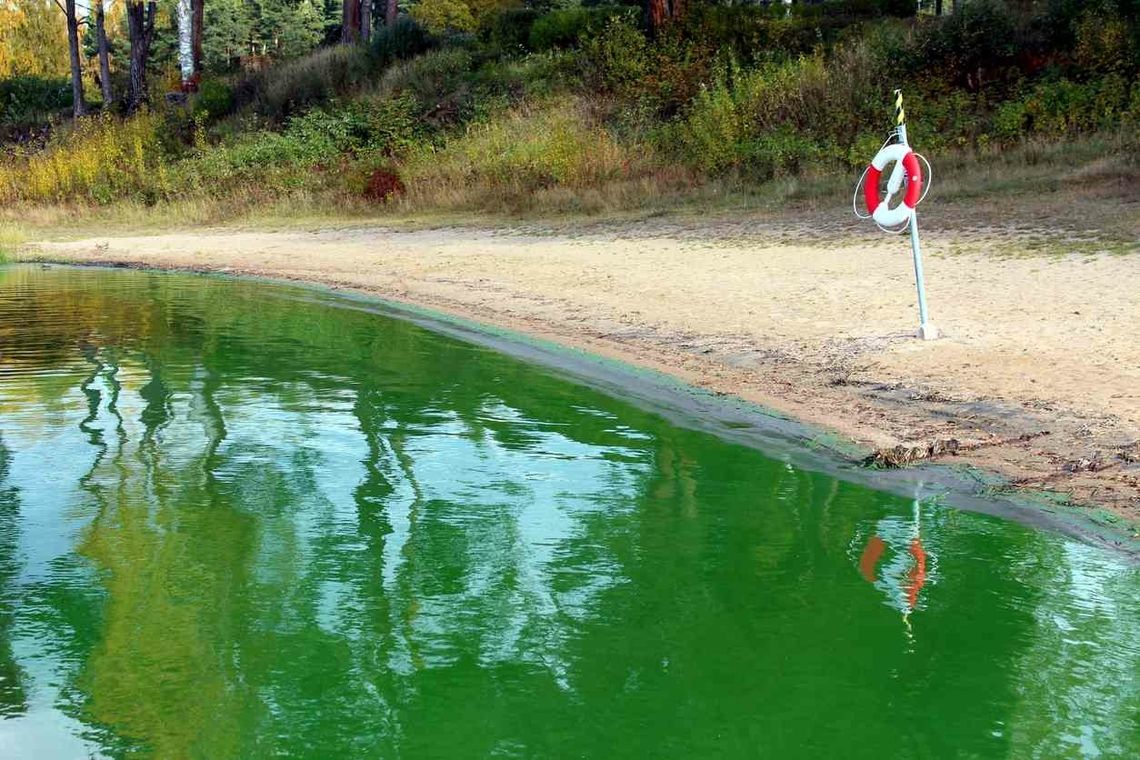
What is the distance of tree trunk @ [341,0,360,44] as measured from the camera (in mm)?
38469

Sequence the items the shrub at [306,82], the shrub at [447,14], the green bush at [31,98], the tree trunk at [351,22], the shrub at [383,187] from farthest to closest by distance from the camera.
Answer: the shrub at [447,14], the green bush at [31,98], the tree trunk at [351,22], the shrub at [306,82], the shrub at [383,187]

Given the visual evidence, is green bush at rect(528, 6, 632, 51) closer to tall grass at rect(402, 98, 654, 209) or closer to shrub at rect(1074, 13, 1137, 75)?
tall grass at rect(402, 98, 654, 209)

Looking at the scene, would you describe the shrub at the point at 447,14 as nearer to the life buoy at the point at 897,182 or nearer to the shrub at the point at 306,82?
the shrub at the point at 306,82

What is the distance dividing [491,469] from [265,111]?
27.1m

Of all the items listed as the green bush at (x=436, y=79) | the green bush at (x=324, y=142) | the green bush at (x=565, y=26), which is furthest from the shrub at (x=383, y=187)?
the green bush at (x=565, y=26)

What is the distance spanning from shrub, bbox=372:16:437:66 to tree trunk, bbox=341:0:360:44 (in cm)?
340

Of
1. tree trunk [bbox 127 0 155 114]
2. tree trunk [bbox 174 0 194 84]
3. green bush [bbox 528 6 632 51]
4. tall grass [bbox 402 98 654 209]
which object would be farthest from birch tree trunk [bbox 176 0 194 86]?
tall grass [bbox 402 98 654 209]

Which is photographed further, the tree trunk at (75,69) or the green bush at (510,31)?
the tree trunk at (75,69)

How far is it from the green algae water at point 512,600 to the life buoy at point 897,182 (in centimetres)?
293

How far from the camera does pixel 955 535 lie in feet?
21.2

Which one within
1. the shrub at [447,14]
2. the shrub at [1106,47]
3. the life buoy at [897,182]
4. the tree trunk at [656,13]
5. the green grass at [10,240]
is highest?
the shrub at [447,14]

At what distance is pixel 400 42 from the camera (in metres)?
34.3

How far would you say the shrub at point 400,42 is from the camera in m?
34.1

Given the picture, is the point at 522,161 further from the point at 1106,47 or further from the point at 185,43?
the point at 185,43
